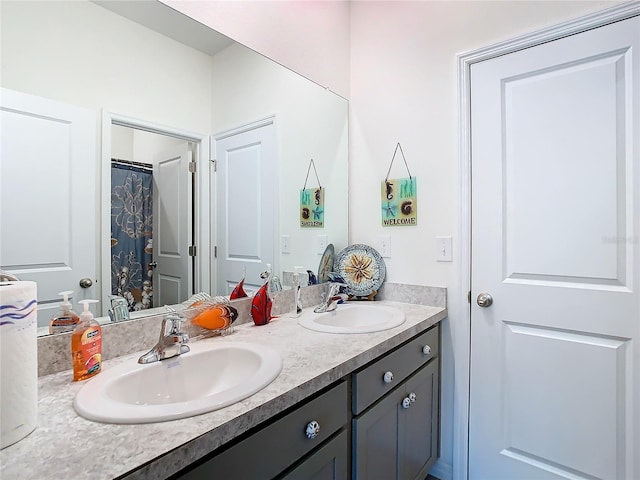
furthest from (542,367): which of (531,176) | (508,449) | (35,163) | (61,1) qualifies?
(61,1)

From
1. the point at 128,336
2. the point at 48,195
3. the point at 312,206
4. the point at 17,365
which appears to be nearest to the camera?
the point at 17,365

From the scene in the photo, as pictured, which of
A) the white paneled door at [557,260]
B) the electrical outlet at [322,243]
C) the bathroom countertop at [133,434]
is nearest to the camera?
the bathroom countertop at [133,434]

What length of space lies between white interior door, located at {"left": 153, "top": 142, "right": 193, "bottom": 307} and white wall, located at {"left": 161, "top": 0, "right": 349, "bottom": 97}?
0.54 m

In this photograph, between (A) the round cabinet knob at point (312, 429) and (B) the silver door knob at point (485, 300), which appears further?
(B) the silver door knob at point (485, 300)

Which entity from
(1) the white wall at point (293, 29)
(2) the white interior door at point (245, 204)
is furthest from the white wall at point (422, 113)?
(2) the white interior door at point (245, 204)

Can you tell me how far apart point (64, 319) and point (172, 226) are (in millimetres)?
427

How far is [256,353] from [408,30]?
5.64 ft

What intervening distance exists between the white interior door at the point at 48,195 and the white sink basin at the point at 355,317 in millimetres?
808

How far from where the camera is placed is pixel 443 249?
165 cm

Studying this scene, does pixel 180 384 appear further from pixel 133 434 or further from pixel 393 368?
pixel 393 368

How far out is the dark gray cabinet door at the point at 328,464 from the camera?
33.3 inches

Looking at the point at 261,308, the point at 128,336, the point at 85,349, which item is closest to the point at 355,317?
the point at 261,308

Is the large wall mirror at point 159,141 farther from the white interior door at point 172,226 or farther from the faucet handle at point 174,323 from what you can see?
the faucet handle at point 174,323

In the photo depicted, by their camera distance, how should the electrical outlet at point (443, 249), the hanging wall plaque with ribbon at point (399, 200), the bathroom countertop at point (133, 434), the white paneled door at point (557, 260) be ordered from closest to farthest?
1. the bathroom countertop at point (133, 434)
2. the white paneled door at point (557, 260)
3. the electrical outlet at point (443, 249)
4. the hanging wall plaque with ribbon at point (399, 200)
